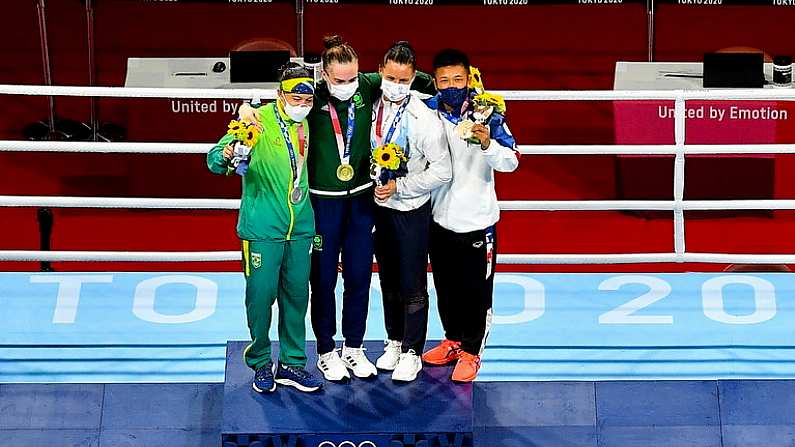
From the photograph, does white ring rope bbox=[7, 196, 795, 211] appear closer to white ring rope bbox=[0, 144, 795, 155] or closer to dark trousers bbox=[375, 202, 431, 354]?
white ring rope bbox=[0, 144, 795, 155]

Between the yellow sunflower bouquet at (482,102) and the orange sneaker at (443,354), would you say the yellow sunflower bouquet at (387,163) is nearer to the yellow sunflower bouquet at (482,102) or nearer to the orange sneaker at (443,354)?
the yellow sunflower bouquet at (482,102)

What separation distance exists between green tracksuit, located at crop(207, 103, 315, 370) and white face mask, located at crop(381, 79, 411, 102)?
1.08ft

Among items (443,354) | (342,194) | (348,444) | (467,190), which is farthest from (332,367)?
(467,190)

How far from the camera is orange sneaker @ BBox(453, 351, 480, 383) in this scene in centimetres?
543

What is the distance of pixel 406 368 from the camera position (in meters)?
5.40

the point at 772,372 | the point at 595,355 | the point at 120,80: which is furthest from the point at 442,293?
the point at 120,80

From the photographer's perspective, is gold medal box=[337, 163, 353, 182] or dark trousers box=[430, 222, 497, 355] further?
dark trousers box=[430, 222, 497, 355]

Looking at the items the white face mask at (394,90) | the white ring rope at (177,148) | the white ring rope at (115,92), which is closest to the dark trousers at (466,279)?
the white face mask at (394,90)

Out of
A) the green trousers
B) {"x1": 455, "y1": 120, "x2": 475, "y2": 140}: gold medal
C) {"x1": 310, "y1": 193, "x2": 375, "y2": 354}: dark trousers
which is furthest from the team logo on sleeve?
{"x1": 455, "y1": 120, "x2": 475, "y2": 140}: gold medal

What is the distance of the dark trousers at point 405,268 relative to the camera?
17.1 ft

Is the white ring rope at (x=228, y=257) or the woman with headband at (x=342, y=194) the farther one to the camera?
the white ring rope at (x=228, y=257)

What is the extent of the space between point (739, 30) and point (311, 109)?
5491 millimetres

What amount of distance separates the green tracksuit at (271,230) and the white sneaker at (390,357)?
1.38ft

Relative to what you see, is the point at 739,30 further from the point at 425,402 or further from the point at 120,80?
the point at 425,402
